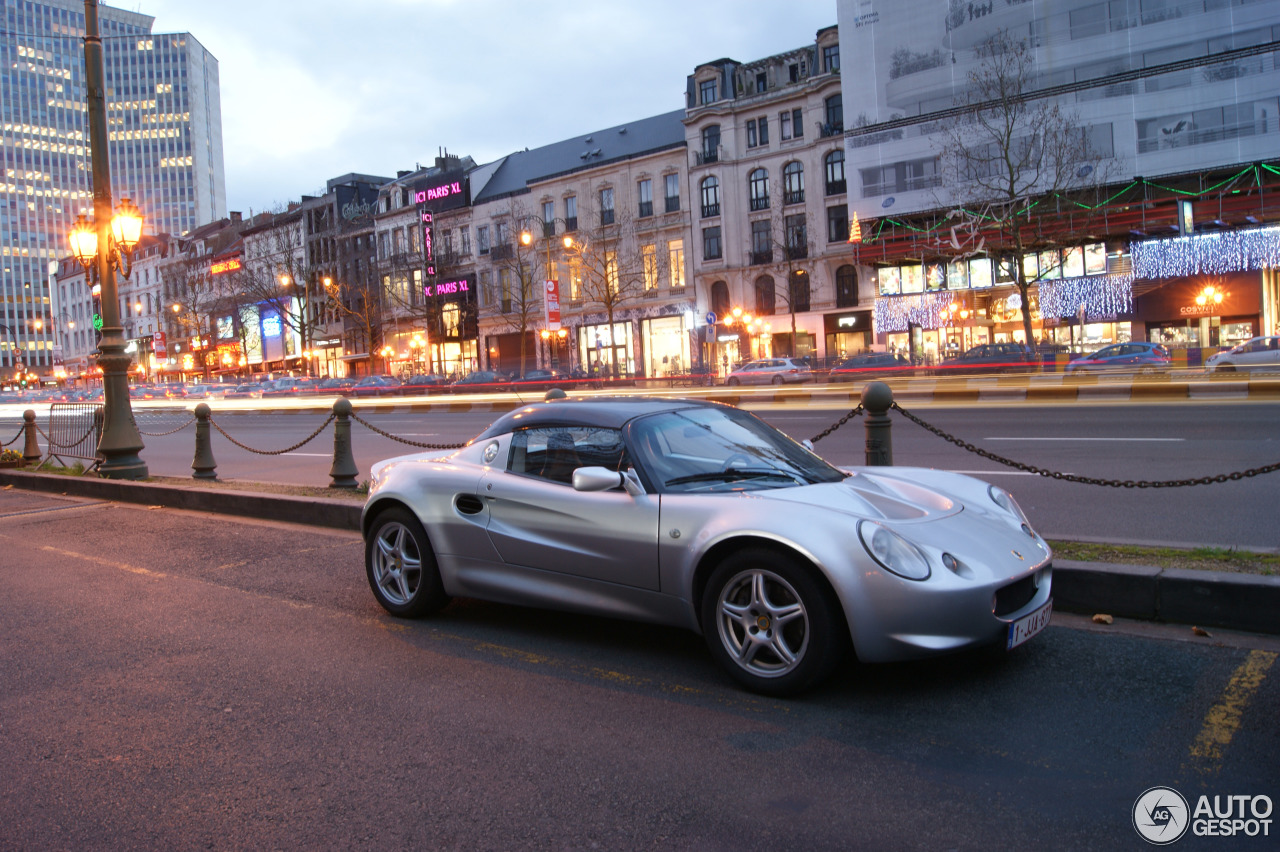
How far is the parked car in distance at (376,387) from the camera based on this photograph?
4478 centimetres

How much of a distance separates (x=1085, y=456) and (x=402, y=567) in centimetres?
847

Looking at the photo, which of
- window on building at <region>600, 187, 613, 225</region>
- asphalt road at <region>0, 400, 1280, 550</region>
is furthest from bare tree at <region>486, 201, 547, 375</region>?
asphalt road at <region>0, 400, 1280, 550</region>

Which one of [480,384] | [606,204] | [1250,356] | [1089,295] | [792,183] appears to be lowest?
[1250,356]

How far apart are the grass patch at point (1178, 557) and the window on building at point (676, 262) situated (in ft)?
150

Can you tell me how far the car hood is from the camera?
152 inches

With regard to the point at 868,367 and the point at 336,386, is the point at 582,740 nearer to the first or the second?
the point at 868,367

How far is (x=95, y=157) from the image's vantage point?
12234 millimetres

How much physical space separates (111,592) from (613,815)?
5.09 metres

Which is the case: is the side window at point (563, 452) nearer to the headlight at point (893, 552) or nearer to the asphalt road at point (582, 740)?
the asphalt road at point (582, 740)

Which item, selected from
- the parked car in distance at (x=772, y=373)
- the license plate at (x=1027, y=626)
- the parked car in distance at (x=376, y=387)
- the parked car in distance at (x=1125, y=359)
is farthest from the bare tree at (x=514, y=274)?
the license plate at (x=1027, y=626)

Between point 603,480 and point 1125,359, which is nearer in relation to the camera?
point 603,480

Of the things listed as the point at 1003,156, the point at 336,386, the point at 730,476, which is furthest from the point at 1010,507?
the point at 336,386

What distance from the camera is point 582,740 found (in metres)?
3.47

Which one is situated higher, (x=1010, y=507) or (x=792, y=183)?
(x=792, y=183)
